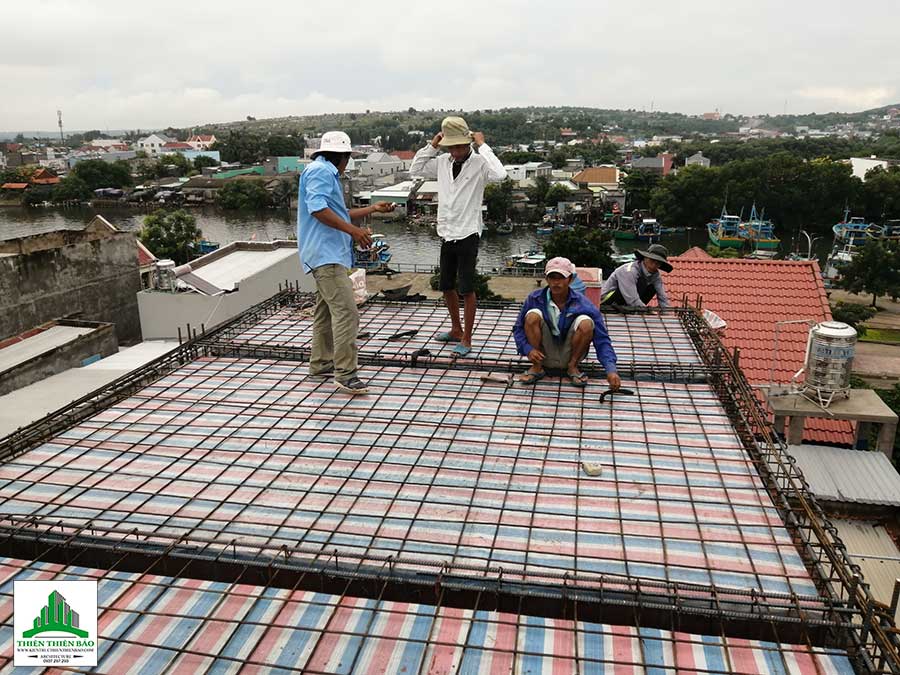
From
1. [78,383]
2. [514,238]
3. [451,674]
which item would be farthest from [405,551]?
[514,238]

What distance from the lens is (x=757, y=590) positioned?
8.43 ft

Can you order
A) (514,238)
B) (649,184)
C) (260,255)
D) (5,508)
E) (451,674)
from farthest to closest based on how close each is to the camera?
(649,184), (514,238), (260,255), (5,508), (451,674)

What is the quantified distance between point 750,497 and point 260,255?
18256 mm

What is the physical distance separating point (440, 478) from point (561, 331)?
166cm

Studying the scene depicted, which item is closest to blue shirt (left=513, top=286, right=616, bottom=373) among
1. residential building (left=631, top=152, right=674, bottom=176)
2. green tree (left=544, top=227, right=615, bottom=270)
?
green tree (left=544, top=227, right=615, bottom=270)

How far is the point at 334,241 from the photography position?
4535mm

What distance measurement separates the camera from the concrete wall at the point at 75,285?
45.9ft

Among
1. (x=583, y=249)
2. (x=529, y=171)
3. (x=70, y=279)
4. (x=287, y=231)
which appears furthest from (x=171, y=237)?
(x=529, y=171)

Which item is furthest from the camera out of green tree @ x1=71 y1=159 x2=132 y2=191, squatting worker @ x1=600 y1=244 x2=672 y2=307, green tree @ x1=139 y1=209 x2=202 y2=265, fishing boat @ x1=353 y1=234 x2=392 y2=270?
green tree @ x1=71 y1=159 x2=132 y2=191

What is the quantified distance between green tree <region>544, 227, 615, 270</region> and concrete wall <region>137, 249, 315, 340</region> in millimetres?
17093

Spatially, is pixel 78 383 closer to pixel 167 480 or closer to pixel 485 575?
pixel 167 480

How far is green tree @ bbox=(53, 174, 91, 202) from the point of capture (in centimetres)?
6469

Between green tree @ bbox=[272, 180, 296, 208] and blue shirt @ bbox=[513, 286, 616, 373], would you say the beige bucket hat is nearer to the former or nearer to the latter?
blue shirt @ bbox=[513, 286, 616, 373]

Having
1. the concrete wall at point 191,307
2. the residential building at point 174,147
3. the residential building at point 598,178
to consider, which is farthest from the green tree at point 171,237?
the residential building at point 174,147
